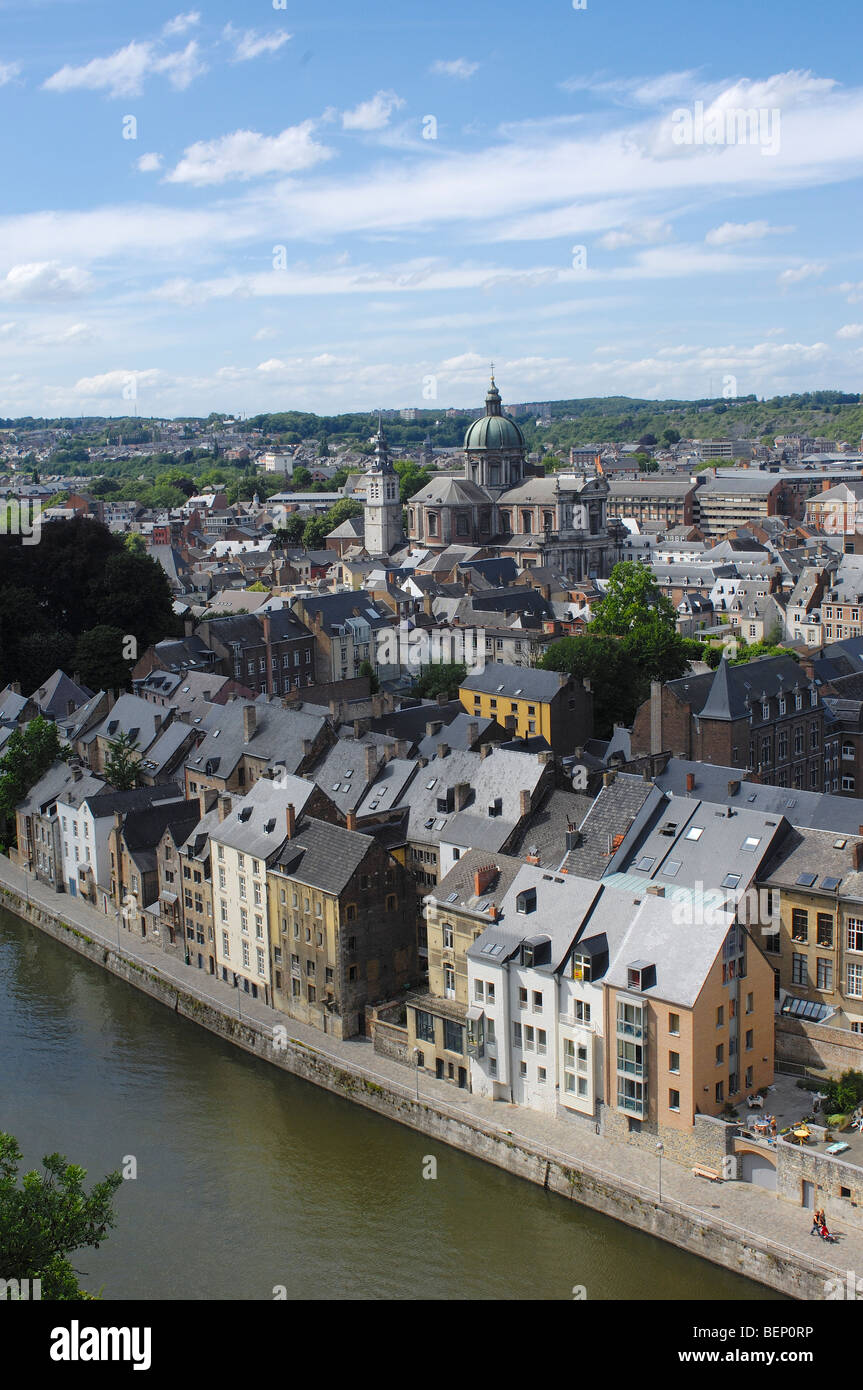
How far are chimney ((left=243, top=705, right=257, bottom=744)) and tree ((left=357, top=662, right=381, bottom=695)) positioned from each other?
549 inches

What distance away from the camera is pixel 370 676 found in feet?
186

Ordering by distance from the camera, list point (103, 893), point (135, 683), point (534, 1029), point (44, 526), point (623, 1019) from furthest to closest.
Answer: point (44, 526) → point (135, 683) → point (103, 893) → point (534, 1029) → point (623, 1019)

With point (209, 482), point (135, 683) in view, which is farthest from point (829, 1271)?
point (209, 482)

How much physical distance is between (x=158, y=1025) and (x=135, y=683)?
816 inches

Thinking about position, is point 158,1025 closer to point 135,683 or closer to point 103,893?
point 103,893

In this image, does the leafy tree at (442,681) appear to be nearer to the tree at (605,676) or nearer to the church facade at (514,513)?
the tree at (605,676)

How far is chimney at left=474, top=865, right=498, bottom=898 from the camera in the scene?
1133 inches

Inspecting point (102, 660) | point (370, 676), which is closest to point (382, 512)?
point (370, 676)

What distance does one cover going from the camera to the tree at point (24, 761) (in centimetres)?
4338

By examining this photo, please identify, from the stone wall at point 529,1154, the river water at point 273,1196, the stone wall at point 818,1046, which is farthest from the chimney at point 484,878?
the stone wall at point 818,1046

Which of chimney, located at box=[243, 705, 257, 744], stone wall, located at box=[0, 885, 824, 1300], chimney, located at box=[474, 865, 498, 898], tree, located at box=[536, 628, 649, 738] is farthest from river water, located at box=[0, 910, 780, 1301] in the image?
tree, located at box=[536, 628, 649, 738]

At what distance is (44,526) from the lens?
63812mm

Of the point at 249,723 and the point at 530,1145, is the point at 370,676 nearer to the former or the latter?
the point at 249,723

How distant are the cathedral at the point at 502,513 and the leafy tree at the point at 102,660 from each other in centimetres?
3672
